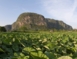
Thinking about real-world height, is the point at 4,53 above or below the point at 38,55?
below

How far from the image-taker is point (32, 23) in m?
192

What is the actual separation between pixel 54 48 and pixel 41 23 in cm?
19702

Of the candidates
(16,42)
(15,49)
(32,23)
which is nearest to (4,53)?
(15,49)

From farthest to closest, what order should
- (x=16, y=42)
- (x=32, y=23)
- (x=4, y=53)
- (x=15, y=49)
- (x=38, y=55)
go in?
(x=32, y=23), (x=16, y=42), (x=15, y=49), (x=4, y=53), (x=38, y=55)

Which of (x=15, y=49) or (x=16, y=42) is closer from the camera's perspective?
(x=15, y=49)

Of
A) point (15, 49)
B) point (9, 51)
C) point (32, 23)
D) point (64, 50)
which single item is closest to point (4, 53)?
point (9, 51)

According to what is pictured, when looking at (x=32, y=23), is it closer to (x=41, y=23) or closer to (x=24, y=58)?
(x=41, y=23)

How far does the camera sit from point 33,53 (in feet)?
4.11

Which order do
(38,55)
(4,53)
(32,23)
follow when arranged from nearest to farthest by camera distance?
1. (38,55)
2. (4,53)
3. (32,23)

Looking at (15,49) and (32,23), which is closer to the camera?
(15,49)

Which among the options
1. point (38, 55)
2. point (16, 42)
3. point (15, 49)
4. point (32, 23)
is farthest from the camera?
point (32, 23)

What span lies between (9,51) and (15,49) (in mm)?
222

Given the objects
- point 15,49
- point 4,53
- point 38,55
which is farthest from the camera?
point 15,49

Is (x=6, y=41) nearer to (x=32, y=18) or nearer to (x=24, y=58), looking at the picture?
(x=24, y=58)
